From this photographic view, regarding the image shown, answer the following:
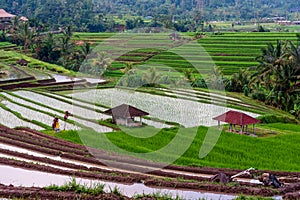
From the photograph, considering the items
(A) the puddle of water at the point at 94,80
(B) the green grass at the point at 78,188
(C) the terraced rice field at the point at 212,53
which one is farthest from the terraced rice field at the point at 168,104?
(B) the green grass at the point at 78,188

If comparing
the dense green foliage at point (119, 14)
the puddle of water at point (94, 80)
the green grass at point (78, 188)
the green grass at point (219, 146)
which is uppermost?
→ the dense green foliage at point (119, 14)

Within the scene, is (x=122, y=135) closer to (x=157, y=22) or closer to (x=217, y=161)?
(x=217, y=161)

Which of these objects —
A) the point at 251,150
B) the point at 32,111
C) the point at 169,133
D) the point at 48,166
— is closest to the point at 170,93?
the point at 32,111

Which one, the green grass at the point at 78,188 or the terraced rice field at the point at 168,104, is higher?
the green grass at the point at 78,188

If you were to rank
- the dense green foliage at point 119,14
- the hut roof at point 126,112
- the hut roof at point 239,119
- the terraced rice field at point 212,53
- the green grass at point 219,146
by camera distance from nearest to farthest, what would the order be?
the green grass at point 219,146 < the hut roof at point 239,119 < the hut roof at point 126,112 < the terraced rice field at point 212,53 < the dense green foliage at point 119,14

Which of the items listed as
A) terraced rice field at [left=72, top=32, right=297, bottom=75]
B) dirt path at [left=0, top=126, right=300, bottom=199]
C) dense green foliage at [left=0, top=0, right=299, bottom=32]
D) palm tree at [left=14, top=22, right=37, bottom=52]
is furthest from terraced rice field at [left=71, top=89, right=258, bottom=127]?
dense green foliage at [left=0, top=0, right=299, bottom=32]

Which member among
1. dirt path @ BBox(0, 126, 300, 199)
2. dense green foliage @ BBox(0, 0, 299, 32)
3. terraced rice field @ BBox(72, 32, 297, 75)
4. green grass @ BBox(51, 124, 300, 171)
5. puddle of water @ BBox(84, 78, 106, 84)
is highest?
dense green foliage @ BBox(0, 0, 299, 32)

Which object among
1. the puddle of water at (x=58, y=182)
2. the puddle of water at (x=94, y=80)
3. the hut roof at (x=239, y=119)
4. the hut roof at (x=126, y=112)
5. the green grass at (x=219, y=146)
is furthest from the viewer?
the puddle of water at (x=94, y=80)

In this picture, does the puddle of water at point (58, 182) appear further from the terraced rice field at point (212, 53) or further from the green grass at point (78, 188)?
the terraced rice field at point (212, 53)

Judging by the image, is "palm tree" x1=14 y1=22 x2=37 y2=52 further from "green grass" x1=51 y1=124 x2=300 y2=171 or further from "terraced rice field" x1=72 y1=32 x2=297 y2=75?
"green grass" x1=51 y1=124 x2=300 y2=171
